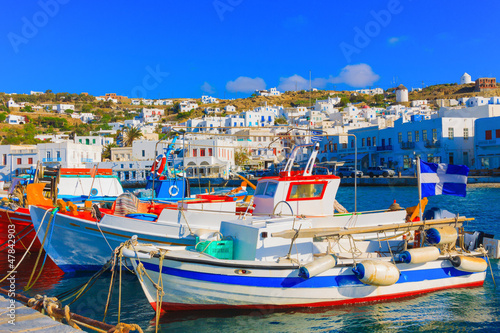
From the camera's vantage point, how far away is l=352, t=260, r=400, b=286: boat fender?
9.32 metres

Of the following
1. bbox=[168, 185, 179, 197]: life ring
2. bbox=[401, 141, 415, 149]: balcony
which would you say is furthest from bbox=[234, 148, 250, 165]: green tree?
bbox=[168, 185, 179, 197]: life ring

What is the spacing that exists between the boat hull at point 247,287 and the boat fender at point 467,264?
2035mm

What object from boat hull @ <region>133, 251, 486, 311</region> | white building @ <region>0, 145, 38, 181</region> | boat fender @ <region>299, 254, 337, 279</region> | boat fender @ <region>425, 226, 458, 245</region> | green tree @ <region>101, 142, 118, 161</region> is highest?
green tree @ <region>101, 142, 118, 161</region>

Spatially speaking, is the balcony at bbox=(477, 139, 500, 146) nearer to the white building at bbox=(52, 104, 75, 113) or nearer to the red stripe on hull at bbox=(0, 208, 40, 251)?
the red stripe on hull at bbox=(0, 208, 40, 251)

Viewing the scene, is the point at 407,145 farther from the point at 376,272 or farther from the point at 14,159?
the point at 14,159

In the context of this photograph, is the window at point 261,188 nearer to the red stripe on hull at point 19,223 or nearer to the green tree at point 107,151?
the red stripe on hull at point 19,223

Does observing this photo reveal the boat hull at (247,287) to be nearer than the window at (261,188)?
Yes

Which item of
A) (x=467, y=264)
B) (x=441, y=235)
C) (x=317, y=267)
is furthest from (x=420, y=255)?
(x=317, y=267)

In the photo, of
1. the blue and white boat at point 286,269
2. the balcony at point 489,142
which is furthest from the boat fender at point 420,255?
the balcony at point 489,142

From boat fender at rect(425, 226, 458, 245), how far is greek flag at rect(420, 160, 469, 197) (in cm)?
119

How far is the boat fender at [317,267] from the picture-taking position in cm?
884

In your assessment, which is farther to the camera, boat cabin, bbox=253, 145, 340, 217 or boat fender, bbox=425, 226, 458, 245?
boat cabin, bbox=253, 145, 340, 217

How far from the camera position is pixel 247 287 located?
903 cm

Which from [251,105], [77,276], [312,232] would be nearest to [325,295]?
[312,232]
